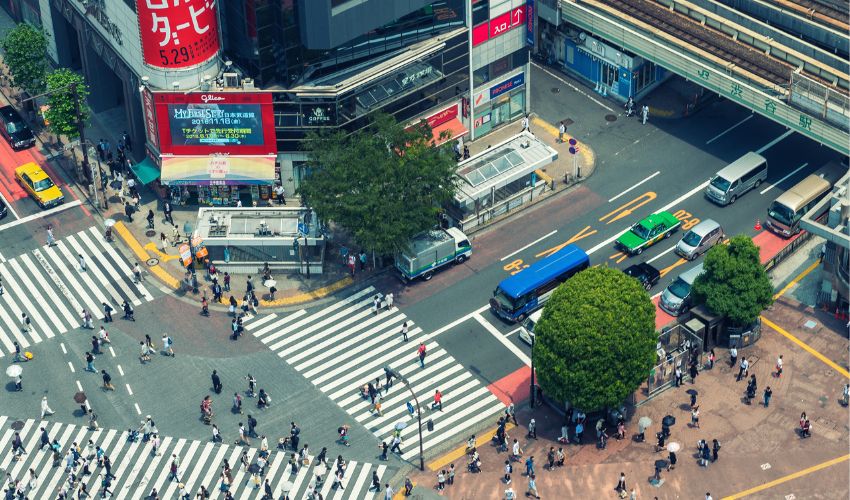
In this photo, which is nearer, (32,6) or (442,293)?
(442,293)

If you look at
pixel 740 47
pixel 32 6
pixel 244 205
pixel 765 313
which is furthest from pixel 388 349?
pixel 32 6

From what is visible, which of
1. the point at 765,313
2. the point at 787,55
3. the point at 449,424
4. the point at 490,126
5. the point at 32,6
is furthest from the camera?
the point at 32,6

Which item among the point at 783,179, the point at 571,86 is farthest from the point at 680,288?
the point at 571,86

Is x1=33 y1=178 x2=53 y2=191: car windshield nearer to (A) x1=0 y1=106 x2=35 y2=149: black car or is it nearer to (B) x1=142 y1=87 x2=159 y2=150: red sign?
(A) x1=0 y1=106 x2=35 y2=149: black car

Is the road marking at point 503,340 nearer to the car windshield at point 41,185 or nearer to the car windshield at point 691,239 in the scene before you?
the car windshield at point 691,239

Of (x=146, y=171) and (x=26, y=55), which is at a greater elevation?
(x=26, y=55)

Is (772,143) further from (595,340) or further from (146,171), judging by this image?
(146,171)

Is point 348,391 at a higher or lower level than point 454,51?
lower

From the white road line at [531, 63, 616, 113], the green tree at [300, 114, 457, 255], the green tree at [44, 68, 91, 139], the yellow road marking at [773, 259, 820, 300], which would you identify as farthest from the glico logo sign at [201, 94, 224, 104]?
the yellow road marking at [773, 259, 820, 300]

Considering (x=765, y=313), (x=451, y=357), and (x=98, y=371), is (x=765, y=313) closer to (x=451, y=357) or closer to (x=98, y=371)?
(x=451, y=357)
